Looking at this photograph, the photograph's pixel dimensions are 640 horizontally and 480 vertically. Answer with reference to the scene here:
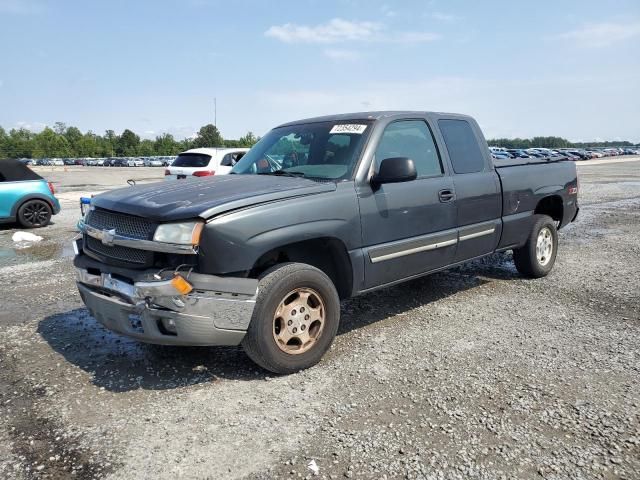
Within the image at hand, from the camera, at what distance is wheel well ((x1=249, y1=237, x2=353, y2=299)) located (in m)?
3.75

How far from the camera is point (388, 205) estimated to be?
13.5ft

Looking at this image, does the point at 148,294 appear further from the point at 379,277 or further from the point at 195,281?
the point at 379,277

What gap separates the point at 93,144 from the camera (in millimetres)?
114500

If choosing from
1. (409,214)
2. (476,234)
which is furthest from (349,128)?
(476,234)

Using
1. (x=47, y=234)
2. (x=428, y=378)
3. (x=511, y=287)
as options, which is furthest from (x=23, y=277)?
(x=511, y=287)

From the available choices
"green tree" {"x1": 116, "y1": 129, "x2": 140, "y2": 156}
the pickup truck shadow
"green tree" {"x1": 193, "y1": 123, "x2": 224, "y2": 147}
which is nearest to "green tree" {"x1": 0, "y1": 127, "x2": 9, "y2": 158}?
"green tree" {"x1": 116, "y1": 129, "x2": 140, "y2": 156}

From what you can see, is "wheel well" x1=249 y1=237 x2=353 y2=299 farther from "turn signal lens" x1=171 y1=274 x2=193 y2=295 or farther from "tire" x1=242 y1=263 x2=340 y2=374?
"turn signal lens" x1=171 y1=274 x2=193 y2=295

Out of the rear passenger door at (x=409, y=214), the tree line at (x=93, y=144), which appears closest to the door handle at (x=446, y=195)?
the rear passenger door at (x=409, y=214)

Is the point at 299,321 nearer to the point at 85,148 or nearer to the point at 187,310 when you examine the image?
the point at 187,310

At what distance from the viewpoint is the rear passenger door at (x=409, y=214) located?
4051 millimetres

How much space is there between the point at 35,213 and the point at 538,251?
398 inches

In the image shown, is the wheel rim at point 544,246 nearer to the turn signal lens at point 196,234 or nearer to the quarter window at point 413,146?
the quarter window at point 413,146

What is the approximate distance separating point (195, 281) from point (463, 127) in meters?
3.45

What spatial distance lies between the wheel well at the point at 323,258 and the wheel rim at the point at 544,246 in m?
3.15
